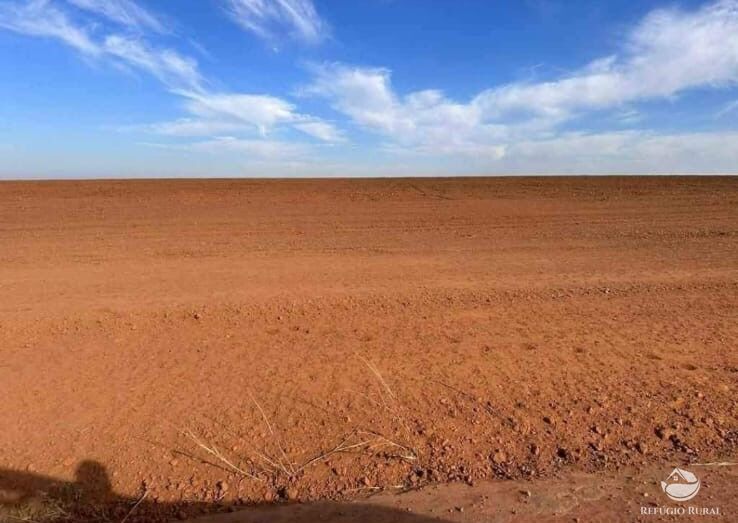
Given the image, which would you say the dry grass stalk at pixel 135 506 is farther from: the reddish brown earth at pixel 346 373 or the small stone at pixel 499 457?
the small stone at pixel 499 457

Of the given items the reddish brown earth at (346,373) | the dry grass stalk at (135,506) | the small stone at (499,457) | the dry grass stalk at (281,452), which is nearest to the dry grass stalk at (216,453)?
the reddish brown earth at (346,373)

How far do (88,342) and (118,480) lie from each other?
2186 millimetres

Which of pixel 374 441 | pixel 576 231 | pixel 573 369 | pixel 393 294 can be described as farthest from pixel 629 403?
pixel 576 231

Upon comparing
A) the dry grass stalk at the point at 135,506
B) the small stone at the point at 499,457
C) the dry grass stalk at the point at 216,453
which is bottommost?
the dry grass stalk at the point at 135,506

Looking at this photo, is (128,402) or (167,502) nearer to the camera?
(167,502)

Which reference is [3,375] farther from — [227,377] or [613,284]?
[613,284]

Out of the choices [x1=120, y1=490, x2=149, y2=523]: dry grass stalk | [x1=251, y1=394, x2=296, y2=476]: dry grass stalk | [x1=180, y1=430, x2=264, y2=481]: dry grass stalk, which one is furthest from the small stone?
[x1=120, y1=490, x2=149, y2=523]: dry grass stalk

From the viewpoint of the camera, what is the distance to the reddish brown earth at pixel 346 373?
361cm

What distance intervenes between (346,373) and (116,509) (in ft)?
6.65

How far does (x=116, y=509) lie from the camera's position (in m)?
3.42

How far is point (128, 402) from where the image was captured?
4320mm

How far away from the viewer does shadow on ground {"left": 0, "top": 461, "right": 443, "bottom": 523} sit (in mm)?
3240

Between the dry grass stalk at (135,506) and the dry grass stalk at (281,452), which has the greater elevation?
the dry grass stalk at (281,452)

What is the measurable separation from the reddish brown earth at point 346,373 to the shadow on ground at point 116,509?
2 centimetres
